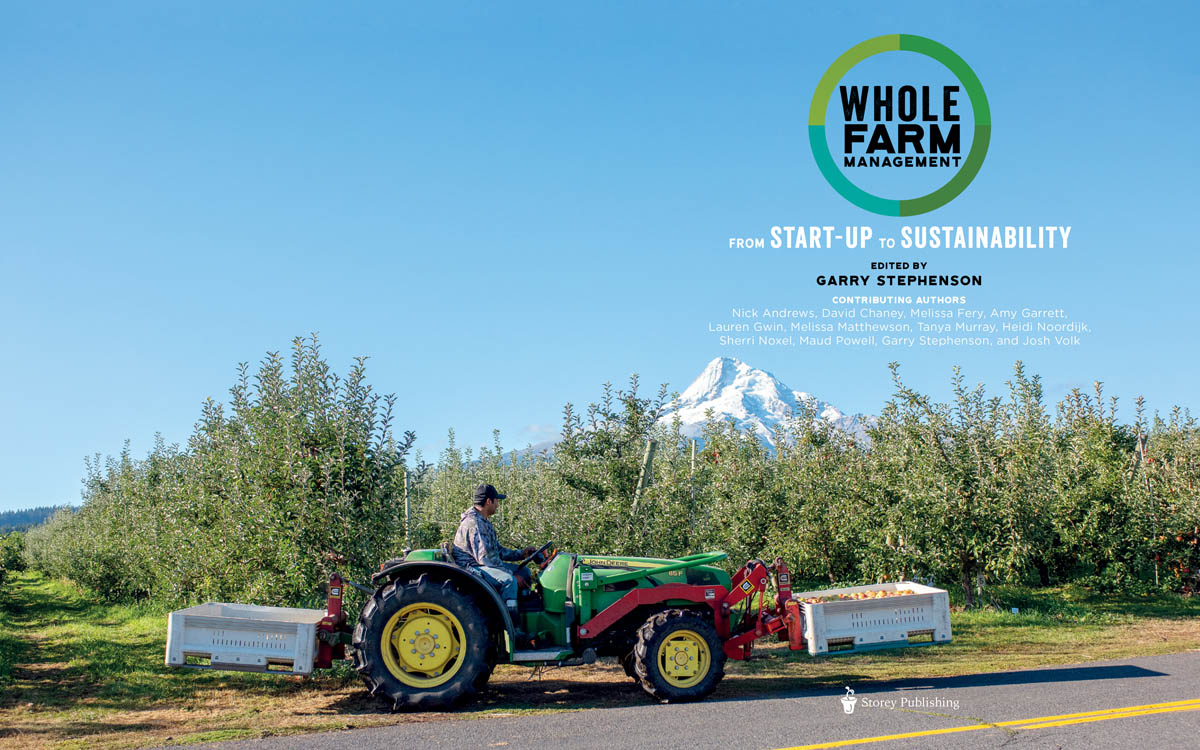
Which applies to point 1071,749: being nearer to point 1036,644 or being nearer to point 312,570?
point 1036,644

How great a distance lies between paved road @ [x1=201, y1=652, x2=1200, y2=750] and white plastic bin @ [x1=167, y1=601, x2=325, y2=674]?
3.96 feet

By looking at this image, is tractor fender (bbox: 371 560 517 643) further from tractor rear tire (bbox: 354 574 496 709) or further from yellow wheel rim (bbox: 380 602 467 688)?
yellow wheel rim (bbox: 380 602 467 688)

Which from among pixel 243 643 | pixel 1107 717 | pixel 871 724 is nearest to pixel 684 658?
pixel 871 724

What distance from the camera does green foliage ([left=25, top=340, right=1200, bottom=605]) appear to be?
35.4ft

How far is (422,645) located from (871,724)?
14.4 ft

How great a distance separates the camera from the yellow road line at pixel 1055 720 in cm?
700

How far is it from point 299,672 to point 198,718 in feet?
3.92

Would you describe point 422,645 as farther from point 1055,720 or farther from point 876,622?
point 1055,720

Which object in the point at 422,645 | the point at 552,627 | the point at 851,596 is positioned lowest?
the point at 422,645

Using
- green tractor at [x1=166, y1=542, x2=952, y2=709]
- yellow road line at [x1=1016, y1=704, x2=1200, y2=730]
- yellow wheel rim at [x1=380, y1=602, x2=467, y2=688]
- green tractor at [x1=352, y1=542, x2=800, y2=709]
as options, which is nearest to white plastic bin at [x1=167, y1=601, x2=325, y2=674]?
green tractor at [x1=166, y1=542, x2=952, y2=709]

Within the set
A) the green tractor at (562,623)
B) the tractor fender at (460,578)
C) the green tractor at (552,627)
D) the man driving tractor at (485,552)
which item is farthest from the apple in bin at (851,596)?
the tractor fender at (460,578)

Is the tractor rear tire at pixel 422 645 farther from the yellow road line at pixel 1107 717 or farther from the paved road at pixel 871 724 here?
the yellow road line at pixel 1107 717

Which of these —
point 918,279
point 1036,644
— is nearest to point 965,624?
point 1036,644

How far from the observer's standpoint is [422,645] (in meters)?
8.70
